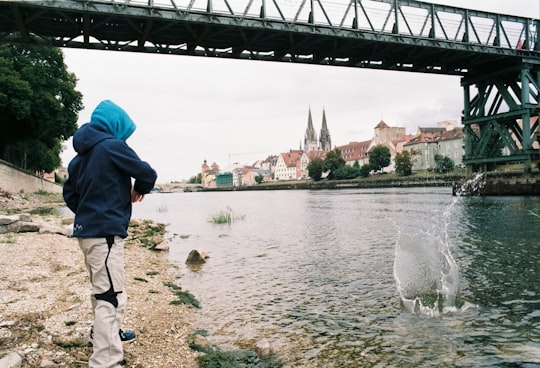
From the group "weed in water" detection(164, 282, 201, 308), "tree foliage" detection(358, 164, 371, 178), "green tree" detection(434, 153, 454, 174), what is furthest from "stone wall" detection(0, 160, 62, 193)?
"green tree" detection(434, 153, 454, 174)

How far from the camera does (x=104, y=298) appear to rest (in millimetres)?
3619

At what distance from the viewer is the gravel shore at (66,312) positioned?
440 centimetres

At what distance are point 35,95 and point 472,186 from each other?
146 ft

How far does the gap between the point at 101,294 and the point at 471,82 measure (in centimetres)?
4697

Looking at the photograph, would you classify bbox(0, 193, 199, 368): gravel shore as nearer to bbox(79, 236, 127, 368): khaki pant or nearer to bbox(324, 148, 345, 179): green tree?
bbox(79, 236, 127, 368): khaki pant

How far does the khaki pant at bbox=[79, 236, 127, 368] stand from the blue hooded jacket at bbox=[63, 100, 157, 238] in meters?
0.13

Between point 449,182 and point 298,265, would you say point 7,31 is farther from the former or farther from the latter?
point 449,182

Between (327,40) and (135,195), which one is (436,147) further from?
(135,195)

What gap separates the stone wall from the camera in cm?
3597

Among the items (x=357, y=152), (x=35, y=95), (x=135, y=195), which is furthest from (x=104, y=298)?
(x=357, y=152)

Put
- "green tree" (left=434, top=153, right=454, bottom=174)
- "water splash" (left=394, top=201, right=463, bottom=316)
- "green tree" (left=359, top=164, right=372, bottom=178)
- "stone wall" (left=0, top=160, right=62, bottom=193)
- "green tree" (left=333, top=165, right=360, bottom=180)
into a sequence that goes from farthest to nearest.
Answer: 1. "green tree" (left=333, top=165, right=360, bottom=180)
2. "green tree" (left=359, top=164, right=372, bottom=178)
3. "green tree" (left=434, top=153, right=454, bottom=174)
4. "stone wall" (left=0, top=160, right=62, bottom=193)
5. "water splash" (left=394, top=201, right=463, bottom=316)

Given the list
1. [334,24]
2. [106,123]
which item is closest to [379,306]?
[106,123]

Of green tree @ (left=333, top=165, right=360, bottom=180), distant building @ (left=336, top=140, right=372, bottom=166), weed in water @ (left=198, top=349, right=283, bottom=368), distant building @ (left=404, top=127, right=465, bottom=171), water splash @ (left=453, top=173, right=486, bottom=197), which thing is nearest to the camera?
weed in water @ (left=198, top=349, right=283, bottom=368)

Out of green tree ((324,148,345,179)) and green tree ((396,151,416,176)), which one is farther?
green tree ((324,148,345,179))
